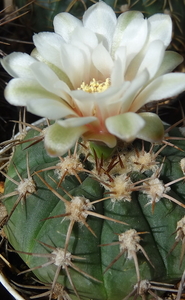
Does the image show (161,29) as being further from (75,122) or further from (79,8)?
(79,8)

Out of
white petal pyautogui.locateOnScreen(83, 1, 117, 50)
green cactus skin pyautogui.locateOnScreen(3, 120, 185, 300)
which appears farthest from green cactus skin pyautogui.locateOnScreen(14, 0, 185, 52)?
green cactus skin pyautogui.locateOnScreen(3, 120, 185, 300)

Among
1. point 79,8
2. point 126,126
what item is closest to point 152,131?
point 126,126

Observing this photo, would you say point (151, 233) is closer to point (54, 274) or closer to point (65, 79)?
point (54, 274)

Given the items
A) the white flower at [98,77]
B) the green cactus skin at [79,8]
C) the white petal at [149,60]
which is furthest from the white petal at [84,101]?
the green cactus skin at [79,8]

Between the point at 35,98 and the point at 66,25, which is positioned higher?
the point at 66,25

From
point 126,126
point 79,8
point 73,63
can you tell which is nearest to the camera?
point 126,126

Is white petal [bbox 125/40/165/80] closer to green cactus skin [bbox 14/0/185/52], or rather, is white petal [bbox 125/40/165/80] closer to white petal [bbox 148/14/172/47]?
white petal [bbox 148/14/172/47]

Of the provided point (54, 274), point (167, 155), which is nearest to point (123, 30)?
point (167, 155)
